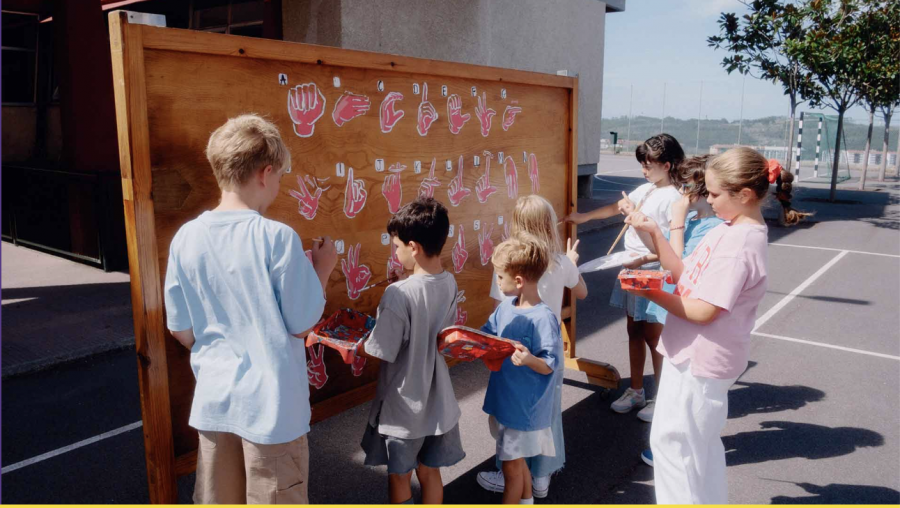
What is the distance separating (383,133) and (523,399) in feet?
5.01

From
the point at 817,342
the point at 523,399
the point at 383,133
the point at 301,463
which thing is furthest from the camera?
the point at 817,342

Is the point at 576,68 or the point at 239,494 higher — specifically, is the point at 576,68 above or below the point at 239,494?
above

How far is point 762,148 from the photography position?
29797 millimetres

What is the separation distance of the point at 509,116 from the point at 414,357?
2.21 m

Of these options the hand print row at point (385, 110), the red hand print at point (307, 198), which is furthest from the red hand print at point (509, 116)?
the red hand print at point (307, 198)

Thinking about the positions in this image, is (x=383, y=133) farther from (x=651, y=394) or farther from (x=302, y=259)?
(x=651, y=394)

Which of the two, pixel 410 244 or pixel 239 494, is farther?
pixel 410 244

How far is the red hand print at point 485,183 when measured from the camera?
4.07 meters

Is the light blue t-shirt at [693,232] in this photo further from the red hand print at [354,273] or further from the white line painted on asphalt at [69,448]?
the white line painted on asphalt at [69,448]

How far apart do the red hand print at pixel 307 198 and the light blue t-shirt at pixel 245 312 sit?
94 cm

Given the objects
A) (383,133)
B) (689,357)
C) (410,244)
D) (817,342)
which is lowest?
(817,342)

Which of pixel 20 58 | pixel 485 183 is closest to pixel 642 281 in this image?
pixel 485 183

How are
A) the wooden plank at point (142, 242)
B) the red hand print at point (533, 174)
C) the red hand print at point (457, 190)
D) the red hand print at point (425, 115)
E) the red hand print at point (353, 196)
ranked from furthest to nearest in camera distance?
the red hand print at point (533, 174) → the red hand print at point (457, 190) → the red hand print at point (425, 115) → the red hand print at point (353, 196) → the wooden plank at point (142, 242)

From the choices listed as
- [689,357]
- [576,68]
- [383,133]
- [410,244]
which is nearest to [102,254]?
[383,133]
